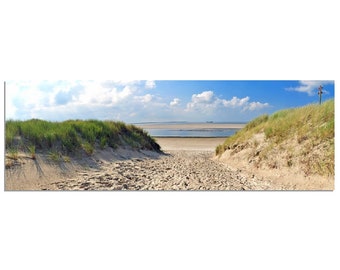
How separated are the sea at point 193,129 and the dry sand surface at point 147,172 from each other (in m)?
0.10

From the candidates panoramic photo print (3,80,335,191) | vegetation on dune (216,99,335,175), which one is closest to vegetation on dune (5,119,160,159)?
panoramic photo print (3,80,335,191)

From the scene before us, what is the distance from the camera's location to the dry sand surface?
4277mm

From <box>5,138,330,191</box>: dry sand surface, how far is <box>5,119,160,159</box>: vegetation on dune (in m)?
0.14

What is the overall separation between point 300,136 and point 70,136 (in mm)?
3215

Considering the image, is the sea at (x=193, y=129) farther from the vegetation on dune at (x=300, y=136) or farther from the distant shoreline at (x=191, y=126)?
the vegetation on dune at (x=300, y=136)

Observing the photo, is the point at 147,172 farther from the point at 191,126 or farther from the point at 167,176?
the point at 191,126

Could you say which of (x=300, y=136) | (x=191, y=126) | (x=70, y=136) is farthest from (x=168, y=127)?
(x=300, y=136)

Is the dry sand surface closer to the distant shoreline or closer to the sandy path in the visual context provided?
the sandy path
